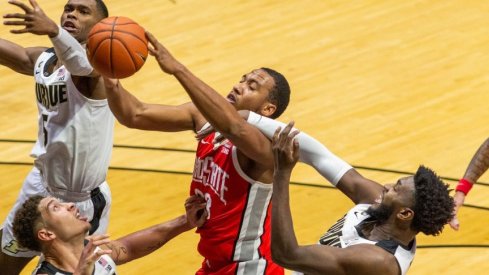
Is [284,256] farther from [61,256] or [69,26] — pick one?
[69,26]

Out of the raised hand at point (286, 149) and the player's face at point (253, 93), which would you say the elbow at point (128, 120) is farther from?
the raised hand at point (286, 149)

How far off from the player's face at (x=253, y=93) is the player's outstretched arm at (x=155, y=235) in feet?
2.12

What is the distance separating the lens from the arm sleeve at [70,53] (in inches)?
322

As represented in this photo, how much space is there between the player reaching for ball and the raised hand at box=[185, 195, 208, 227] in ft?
4.22

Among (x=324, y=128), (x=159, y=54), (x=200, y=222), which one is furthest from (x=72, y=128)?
(x=324, y=128)

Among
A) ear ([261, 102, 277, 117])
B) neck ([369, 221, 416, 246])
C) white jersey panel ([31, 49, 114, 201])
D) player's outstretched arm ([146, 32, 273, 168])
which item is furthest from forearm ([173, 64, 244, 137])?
white jersey panel ([31, 49, 114, 201])

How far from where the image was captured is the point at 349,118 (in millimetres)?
12516

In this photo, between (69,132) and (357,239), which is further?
(69,132)

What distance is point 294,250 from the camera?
656 centimetres

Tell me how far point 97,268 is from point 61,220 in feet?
1.14

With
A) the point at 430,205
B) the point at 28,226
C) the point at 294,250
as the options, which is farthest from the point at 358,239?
the point at 28,226

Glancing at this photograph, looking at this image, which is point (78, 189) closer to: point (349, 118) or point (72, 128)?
point (72, 128)

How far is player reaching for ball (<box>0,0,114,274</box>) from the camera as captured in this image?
8.70 m

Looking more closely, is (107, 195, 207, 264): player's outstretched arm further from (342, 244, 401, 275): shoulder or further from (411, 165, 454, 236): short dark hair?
(411, 165, 454, 236): short dark hair
